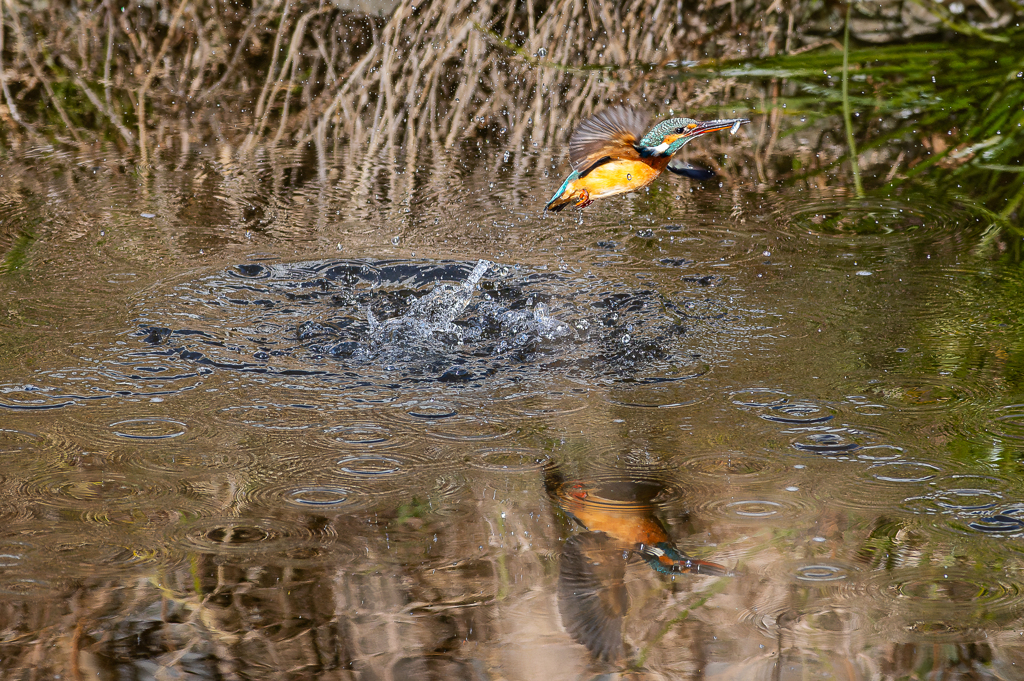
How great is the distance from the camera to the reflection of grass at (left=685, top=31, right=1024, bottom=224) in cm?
350

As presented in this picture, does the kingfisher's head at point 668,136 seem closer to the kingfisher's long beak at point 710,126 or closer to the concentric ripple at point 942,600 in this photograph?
the kingfisher's long beak at point 710,126

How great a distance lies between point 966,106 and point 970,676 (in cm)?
292

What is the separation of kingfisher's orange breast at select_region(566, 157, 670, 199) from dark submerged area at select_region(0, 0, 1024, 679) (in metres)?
0.42

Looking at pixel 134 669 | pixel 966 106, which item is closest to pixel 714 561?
pixel 134 669

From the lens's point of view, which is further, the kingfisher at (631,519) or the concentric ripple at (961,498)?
the concentric ripple at (961,498)

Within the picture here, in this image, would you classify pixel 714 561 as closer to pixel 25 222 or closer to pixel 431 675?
pixel 431 675

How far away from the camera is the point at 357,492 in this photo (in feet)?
6.40

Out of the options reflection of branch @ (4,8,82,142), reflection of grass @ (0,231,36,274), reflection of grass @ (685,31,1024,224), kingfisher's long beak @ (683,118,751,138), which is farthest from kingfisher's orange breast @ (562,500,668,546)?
reflection of branch @ (4,8,82,142)

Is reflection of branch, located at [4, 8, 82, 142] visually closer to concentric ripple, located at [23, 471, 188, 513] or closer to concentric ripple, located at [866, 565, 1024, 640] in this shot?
concentric ripple, located at [23, 471, 188, 513]

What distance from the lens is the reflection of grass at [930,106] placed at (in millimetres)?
3504

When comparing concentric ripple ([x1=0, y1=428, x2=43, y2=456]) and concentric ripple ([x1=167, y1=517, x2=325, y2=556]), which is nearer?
concentric ripple ([x1=167, y1=517, x2=325, y2=556])

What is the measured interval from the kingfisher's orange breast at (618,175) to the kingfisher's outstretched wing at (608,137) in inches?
0.5

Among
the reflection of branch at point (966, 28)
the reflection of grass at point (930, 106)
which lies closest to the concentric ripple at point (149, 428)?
the reflection of grass at point (930, 106)

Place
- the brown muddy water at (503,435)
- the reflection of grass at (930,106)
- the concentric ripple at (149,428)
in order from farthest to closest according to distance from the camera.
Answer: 1. the reflection of grass at (930,106)
2. the concentric ripple at (149,428)
3. the brown muddy water at (503,435)
